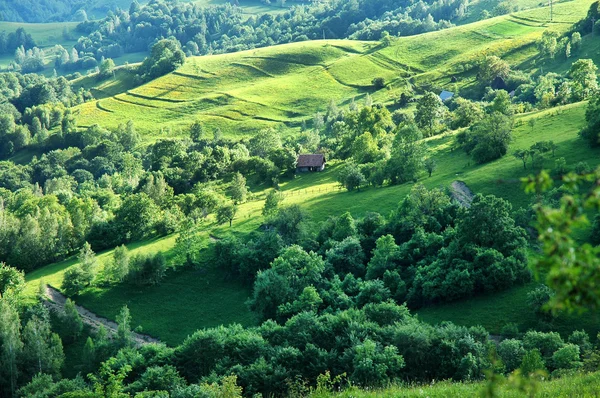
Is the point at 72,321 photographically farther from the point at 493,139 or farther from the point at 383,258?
the point at 493,139

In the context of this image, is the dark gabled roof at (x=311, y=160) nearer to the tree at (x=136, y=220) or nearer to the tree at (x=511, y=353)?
the tree at (x=136, y=220)

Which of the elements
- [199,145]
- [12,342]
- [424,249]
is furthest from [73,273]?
[199,145]

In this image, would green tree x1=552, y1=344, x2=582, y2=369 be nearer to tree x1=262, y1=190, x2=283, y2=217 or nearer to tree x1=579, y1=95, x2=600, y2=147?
tree x1=579, y1=95, x2=600, y2=147

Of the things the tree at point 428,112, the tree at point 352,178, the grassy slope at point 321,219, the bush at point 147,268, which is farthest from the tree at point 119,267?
the tree at point 428,112

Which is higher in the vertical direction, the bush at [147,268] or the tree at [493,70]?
the tree at [493,70]

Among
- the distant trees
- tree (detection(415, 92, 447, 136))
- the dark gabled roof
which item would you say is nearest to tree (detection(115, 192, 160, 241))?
the dark gabled roof

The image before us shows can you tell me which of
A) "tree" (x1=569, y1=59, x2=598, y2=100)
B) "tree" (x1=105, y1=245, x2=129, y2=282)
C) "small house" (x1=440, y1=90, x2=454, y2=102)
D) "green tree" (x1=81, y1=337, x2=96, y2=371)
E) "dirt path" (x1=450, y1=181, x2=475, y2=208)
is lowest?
"green tree" (x1=81, y1=337, x2=96, y2=371)

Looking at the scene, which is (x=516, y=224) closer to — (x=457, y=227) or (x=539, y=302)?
(x=457, y=227)
